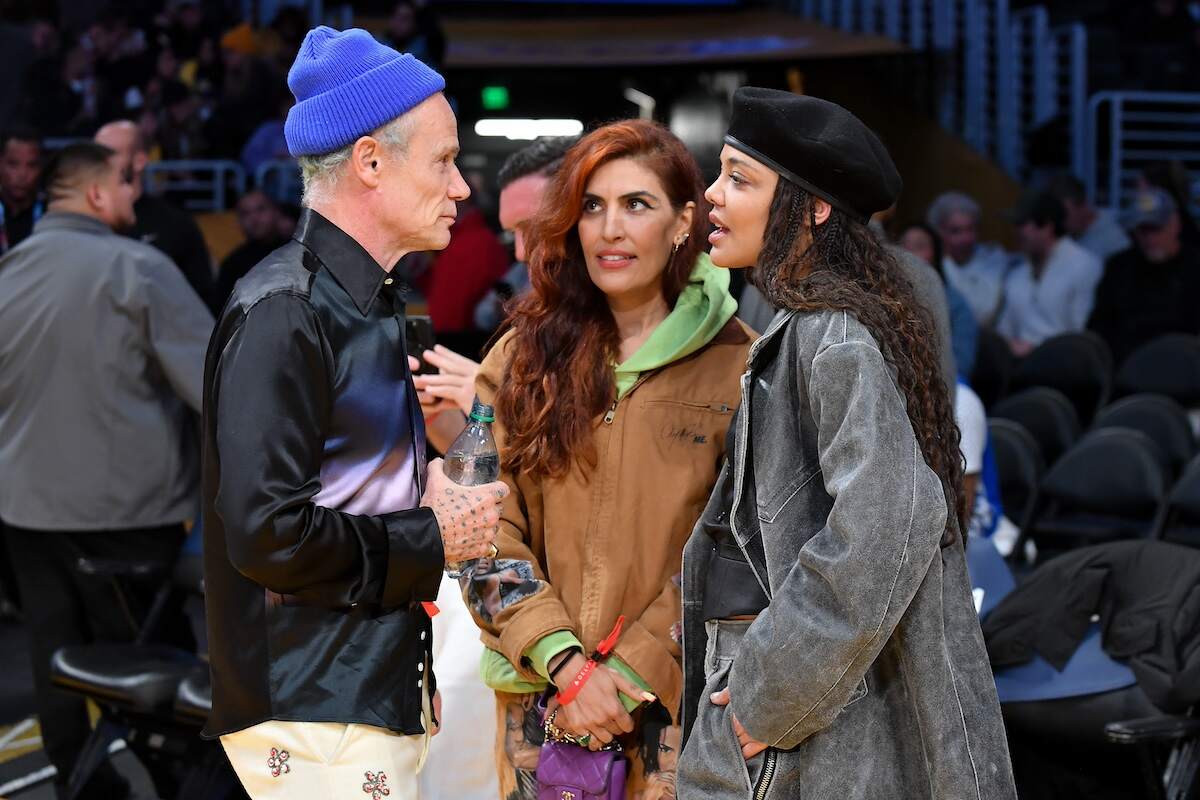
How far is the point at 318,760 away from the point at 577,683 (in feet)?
1.98

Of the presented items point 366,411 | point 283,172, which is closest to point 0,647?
point 283,172

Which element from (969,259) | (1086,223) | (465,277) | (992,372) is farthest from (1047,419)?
(465,277)

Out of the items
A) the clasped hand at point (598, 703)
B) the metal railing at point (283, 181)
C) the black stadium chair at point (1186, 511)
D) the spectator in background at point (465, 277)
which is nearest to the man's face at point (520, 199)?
the clasped hand at point (598, 703)

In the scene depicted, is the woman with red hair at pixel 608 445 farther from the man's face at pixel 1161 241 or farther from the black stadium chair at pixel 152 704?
the man's face at pixel 1161 241

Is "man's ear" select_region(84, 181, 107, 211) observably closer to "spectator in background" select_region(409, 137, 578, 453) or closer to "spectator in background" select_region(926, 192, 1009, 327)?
"spectator in background" select_region(409, 137, 578, 453)

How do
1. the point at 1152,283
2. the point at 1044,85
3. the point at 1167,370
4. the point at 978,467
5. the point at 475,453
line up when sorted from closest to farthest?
the point at 475,453, the point at 978,467, the point at 1167,370, the point at 1152,283, the point at 1044,85

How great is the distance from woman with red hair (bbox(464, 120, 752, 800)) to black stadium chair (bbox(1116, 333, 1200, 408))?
16.3ft

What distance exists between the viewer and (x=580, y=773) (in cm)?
268

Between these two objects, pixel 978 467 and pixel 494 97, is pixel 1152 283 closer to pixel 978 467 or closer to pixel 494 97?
pixel 978 467

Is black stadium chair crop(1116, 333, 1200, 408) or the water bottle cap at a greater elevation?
the water bottle cap

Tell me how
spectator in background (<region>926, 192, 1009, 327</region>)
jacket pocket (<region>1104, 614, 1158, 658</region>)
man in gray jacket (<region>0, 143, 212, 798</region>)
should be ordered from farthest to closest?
spectator in background (<region>926, 192, 1009, 327</region>) → man in gray jacket (<region>0, 143, 212, 798</region>) → jacket pocket (<region>1104, 614, 1158, 658</region>)

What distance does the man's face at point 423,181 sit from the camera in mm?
2244

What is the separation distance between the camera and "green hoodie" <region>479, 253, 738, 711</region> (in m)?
2.68

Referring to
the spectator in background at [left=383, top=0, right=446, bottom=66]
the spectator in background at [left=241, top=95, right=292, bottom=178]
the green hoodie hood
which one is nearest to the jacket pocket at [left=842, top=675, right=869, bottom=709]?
the green hoodie hood
